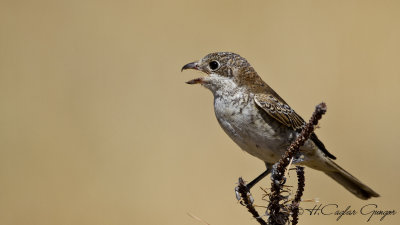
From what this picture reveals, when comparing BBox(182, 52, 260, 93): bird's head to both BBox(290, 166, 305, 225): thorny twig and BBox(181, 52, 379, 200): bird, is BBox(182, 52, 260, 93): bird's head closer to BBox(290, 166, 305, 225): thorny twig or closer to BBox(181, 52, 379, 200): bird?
BBox(181, 52, 379, 200): bird

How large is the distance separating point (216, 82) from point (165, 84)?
478cm

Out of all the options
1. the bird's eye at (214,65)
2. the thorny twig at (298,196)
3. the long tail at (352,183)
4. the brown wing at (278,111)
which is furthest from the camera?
the bird's eye at (214,65)

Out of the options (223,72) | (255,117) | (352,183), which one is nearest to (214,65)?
(223,72)

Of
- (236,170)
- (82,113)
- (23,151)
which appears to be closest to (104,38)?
(82,113)

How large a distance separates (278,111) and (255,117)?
19 centimetres

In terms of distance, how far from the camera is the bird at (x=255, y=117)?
17.1ft

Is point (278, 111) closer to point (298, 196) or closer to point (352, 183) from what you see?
point (352, 183)

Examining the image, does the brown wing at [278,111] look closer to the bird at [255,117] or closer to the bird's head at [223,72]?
the bird at [255,117]

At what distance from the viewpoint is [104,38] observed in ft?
36.6

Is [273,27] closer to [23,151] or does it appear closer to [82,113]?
[82,113]

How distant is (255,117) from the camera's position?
521cm

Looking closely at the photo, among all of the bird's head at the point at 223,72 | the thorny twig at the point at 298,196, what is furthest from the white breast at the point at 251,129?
the thorny twig at the point at 298,196

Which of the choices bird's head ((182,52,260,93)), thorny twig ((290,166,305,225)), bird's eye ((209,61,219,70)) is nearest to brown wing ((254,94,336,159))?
bird's head ((182,52,260,93))

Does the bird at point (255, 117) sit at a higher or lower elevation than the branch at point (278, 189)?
higher
